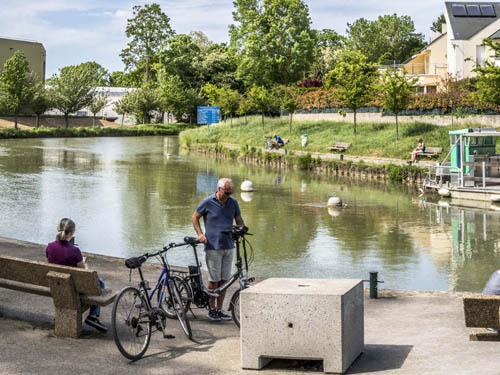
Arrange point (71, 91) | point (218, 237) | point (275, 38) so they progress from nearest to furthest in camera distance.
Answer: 1. point (218, 237)
2. point (275, 38)
3. point (71, 91)

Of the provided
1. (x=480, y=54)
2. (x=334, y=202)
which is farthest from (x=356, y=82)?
(x=334, y=202)

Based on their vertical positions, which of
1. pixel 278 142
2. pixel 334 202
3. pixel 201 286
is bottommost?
pixel 334 202

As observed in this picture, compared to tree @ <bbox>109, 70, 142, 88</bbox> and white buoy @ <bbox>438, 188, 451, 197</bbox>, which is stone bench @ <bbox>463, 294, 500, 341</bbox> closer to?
white buoy @ <bbox>438, 188, 451, 197</bbox>

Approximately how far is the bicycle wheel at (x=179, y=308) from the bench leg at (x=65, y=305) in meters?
1.11

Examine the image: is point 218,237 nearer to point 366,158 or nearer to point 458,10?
point 366,158

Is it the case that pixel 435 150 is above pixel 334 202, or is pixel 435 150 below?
above

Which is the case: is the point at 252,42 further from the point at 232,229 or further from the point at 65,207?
the point at 232,229

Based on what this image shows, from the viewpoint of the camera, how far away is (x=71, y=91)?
98.9m

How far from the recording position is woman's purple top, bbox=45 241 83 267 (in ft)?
27.4

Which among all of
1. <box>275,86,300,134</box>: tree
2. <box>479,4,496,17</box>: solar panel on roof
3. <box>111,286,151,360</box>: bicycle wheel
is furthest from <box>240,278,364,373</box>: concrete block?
<box>479,4,496,17</box>: solar panel on roof

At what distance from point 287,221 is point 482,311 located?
1629 cm

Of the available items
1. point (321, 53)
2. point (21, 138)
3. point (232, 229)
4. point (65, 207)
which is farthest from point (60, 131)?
point (232, 229)

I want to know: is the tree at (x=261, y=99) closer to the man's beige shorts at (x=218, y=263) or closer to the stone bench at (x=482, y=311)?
the man's beige shorts at (x=218, y=263)

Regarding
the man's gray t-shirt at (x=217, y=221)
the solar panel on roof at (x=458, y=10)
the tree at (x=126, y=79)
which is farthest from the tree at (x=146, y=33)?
the man's gray t-shirt at (x=217, y=221)
